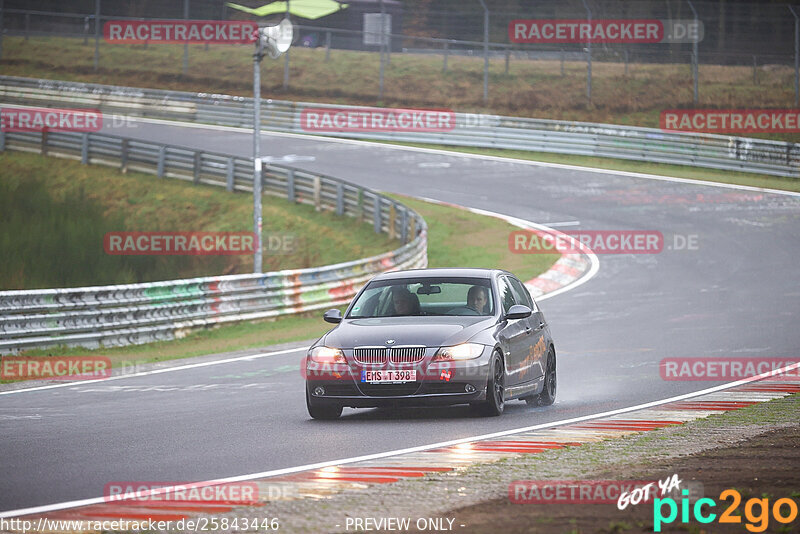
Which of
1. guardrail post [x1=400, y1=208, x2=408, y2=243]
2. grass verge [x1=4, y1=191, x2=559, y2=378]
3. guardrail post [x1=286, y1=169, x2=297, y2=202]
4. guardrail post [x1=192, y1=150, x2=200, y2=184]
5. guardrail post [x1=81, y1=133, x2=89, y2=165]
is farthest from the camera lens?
guardrail post [x1=81, y1=133, x2=89, y2=165]

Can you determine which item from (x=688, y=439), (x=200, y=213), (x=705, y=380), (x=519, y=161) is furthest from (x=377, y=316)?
(x=519, y=161)

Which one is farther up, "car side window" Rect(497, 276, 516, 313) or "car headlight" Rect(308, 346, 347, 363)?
"car side window" Rect(497, 276, 516, 313)

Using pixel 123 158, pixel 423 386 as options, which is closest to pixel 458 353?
pixel 423 386

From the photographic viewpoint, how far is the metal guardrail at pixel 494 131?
40.1m

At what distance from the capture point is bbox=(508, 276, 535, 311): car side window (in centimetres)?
1282

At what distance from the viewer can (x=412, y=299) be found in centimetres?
1185

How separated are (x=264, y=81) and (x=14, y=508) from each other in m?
48.5

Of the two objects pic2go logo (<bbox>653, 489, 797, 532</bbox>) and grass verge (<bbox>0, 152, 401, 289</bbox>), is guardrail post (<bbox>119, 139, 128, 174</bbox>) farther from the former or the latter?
pic2go logo (<bbox>653, 489, 797, 532</bbox>)

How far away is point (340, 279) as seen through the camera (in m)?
22.9

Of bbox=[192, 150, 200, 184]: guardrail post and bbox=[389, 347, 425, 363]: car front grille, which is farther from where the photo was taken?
bbox=[192, 150, 200, 184]: guardrail post

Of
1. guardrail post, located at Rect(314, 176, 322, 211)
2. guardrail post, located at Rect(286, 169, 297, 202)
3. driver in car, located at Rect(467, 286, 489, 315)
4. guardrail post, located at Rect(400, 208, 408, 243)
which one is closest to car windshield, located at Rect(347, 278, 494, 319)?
driver in car, located at Rect(467, 286, 489, 315)

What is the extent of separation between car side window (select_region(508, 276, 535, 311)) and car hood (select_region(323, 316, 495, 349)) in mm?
1249

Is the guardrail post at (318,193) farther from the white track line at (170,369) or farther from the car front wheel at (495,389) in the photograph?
the car front wheel at (495,389)

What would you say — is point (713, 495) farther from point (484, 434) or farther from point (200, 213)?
point (200, 213)
